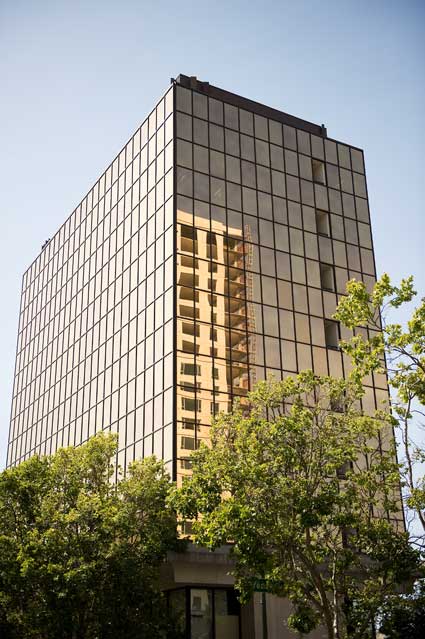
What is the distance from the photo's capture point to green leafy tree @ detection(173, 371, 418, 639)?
84.6ft

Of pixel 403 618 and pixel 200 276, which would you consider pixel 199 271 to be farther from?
pixel 403 618

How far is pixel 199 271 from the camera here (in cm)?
4422

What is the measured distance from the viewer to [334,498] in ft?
85.4

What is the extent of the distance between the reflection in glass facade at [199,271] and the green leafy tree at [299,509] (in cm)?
1110

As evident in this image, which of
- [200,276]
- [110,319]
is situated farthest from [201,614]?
[110,319]

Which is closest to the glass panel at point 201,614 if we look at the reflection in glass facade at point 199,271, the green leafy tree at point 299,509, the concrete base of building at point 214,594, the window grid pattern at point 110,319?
the concrete base of building at point 214,594

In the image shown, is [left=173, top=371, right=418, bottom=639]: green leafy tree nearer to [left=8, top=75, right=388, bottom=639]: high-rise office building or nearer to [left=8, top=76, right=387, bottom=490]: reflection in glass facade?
[left=8, top=75, right=388, bottom=639]: high-rise office building

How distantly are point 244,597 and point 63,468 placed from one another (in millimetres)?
11689

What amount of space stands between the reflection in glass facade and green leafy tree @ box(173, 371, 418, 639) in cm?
1110

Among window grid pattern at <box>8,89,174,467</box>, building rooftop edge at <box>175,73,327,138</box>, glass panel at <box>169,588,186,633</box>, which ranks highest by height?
building rooftop edge at <box>175,73,327,138</box>

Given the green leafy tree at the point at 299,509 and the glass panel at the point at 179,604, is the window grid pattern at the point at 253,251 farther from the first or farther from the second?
the green leafy tree at the point at 299,509

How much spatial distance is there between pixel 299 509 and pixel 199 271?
21182 mm

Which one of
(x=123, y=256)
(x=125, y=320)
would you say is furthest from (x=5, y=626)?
(x=123, y=256)

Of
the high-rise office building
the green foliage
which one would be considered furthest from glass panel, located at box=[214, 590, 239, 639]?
the green foliage
